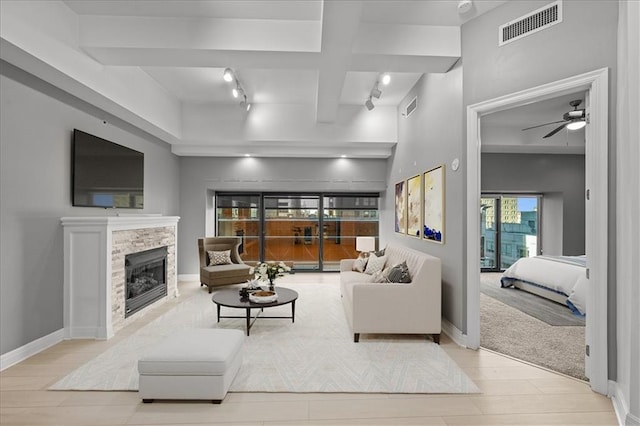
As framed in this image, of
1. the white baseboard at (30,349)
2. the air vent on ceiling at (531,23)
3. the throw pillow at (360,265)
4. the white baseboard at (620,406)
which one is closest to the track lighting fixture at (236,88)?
the air vent on ceiling at (531,23)

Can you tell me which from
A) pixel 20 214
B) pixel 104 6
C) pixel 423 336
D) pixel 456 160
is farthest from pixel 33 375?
pixel 456 160

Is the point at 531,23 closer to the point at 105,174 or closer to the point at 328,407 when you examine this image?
the point at 328,407

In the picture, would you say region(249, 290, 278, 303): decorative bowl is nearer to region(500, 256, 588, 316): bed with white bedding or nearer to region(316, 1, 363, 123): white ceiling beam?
region(316, 1, 363, 123): white ceiling beam

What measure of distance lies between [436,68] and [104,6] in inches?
138

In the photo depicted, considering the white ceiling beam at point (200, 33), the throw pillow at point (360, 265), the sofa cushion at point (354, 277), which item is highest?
the white ceiling beam at point (200, 33)

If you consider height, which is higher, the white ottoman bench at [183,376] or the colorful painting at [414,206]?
the colorful painting at [414,206]

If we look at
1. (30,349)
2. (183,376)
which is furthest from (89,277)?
(183,376)

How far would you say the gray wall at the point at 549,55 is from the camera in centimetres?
250

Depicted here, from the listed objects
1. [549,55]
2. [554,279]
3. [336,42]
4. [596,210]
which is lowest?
[554,279]

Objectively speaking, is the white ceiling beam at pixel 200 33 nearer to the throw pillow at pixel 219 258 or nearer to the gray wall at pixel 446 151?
the gray wall at pixel 446 151

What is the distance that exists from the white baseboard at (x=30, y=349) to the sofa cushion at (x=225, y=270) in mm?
2405

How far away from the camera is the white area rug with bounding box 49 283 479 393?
268 centimetres

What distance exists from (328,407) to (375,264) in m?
2.98

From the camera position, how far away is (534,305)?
5156 mm
